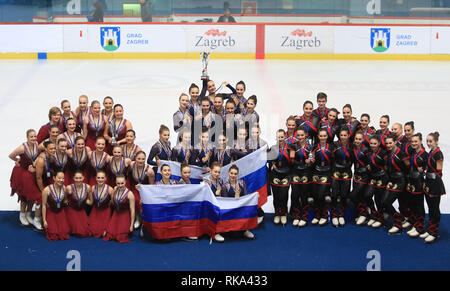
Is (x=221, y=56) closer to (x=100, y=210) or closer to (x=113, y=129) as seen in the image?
(x=113, y=129)

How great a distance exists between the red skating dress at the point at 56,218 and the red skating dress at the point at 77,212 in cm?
6

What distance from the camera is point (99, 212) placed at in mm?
6523

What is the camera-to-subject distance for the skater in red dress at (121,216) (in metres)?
6.39

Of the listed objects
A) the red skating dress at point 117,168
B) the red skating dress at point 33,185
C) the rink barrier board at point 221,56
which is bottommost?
the red skating dress at point 33,185

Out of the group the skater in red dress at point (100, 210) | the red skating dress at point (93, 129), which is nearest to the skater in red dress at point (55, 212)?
the skater in red dress at point (100, 210)

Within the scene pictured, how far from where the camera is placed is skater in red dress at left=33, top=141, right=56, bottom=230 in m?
6.66

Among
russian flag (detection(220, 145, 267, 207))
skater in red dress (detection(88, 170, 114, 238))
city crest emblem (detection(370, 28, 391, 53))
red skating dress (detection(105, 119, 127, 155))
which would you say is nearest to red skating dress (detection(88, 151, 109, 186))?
skater in red dress (detection(88, 170, 114, 238))

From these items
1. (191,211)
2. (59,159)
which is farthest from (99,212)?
(191,211)

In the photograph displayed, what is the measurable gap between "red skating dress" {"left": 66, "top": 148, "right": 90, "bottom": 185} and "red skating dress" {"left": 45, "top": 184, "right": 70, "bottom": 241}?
511mm

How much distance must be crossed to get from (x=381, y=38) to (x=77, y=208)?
15.7m

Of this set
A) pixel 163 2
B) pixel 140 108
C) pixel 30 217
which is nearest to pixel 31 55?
pixel 163 2

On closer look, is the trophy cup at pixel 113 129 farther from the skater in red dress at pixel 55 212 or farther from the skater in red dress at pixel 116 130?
the skater in red dress at pixel 55 212

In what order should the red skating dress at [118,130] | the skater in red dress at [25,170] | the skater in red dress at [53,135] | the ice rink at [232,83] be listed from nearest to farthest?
the skater in red dress at [25,170] → the skater in red dress at [53,135] → the red skating dress at [118,130] → the ice rink at [232,83]

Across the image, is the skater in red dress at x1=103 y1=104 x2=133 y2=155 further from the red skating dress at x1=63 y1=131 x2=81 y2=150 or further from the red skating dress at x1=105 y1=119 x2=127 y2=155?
the red skating dress at x1=63 y1=131 x2=81 y2=150
